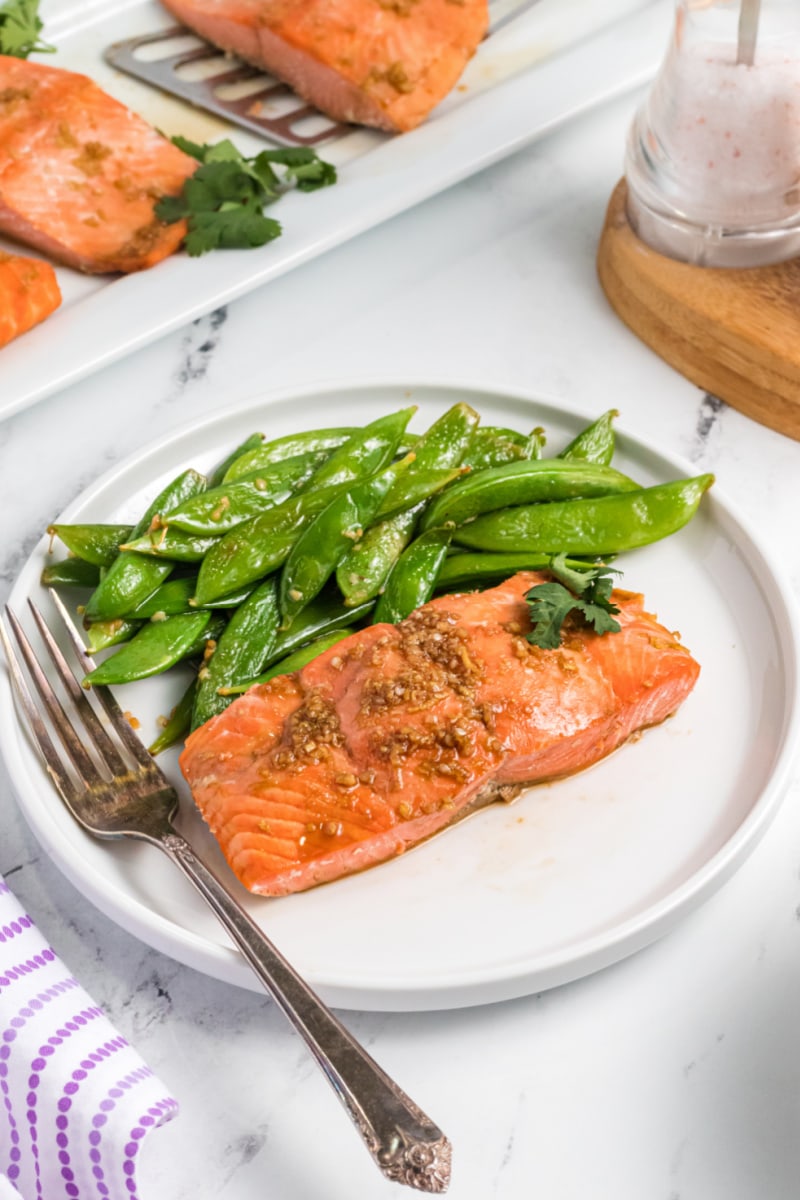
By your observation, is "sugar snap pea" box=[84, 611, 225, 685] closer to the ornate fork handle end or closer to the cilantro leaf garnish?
the ornate fork handle end

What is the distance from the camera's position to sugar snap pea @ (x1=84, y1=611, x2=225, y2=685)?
244 cm

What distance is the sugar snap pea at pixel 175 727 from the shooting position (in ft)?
8.01

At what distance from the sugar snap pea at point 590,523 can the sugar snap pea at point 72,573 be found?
845 millimetres

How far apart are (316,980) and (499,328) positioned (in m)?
2.33

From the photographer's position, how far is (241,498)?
2.73 m

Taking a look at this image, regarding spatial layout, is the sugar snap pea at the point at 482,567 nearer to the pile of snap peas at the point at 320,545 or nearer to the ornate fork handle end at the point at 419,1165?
the pile of snap peas at the point at 320,545

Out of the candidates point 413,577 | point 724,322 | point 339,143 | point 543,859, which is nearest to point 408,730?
point 543,859

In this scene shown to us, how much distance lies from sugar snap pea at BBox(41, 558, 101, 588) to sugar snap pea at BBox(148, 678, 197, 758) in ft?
1.34

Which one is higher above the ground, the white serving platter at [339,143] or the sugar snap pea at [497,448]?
the white serving platter at [339,143]

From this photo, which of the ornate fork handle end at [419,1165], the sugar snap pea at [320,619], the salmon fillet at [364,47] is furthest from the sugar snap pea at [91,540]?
the salmon fillet at [364,47]

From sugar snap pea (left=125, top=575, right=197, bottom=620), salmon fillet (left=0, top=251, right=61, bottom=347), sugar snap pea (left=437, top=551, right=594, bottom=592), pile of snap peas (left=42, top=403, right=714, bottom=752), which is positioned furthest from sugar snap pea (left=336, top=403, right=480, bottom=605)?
salmon fillet (left=0, top=251, right=61, bottom=347)

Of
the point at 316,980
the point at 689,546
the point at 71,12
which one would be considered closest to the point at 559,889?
the point at 316,980

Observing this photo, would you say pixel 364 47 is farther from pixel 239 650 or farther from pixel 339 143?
pixel 239 650

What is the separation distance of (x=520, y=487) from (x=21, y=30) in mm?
3222
